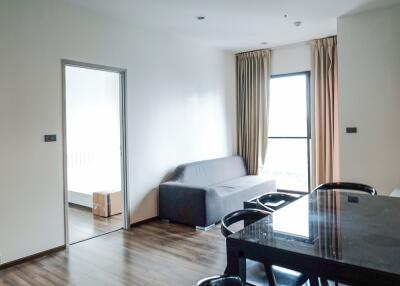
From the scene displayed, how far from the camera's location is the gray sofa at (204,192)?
4167 mm

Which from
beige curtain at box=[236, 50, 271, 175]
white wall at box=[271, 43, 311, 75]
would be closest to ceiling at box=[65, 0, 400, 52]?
white wall at box=[271, 43, 311, 75]

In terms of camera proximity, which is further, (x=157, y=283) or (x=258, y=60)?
(x=258, y=60)

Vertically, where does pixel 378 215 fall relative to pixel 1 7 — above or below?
below

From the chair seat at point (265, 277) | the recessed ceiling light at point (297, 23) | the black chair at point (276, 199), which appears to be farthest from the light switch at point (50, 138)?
the recessed ceiling light at point (297, 23)

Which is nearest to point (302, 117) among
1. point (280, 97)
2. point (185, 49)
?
point (280, 97)

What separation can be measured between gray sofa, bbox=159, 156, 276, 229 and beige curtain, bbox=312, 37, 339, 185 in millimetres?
962

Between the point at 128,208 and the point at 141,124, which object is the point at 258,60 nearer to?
the point at 141,124

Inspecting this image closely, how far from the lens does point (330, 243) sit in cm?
130

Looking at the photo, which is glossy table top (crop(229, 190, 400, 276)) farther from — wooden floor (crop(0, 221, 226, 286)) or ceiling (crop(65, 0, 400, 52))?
ceiling (crop(65, 0, 400, 52))

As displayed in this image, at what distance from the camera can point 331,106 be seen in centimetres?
526

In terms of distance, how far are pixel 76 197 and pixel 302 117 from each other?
14.3 feet

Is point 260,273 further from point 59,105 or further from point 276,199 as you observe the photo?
point 59,105

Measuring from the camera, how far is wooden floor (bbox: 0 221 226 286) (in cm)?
278

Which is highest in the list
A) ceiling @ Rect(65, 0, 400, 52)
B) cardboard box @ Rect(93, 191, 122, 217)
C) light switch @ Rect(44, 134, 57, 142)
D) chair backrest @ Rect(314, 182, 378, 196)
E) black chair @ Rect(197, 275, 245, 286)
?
ceiling @ Rect(65, 0, 400, 52)
